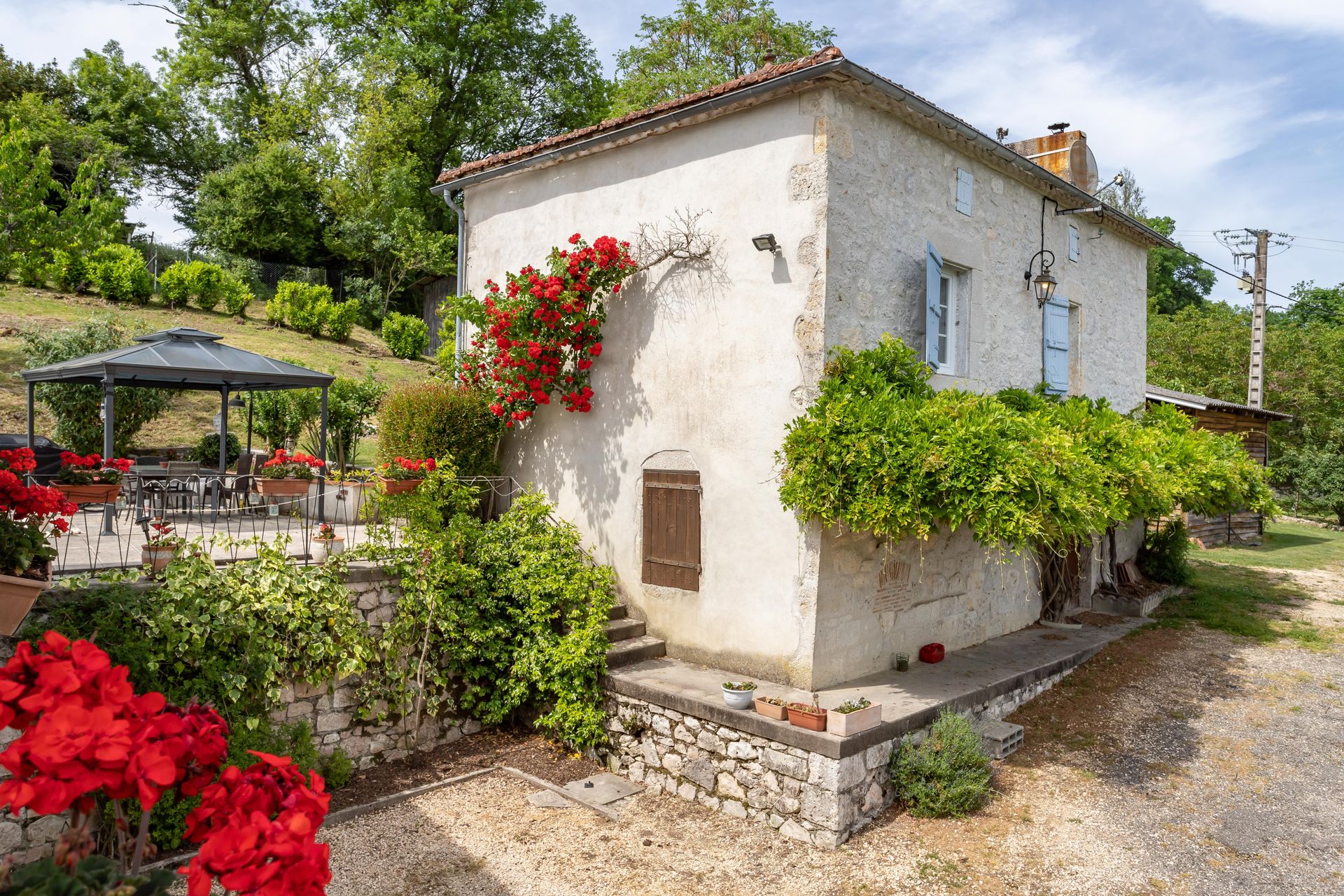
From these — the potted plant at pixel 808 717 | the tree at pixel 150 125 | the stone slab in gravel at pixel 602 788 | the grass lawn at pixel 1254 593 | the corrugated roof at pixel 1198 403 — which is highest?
the tree at pixel 150 125

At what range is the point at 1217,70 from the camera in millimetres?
11055

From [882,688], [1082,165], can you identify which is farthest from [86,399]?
[1082,165]

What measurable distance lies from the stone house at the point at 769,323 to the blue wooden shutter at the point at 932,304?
28 mm

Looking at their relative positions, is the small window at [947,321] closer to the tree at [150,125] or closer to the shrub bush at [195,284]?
the shrub bush at [195,284]

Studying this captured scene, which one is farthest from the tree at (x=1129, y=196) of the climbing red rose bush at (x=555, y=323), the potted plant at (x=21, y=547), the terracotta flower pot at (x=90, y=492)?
the potted plant at (x=21, y=547)

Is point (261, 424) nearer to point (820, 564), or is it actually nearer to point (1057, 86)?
point (820, 564)

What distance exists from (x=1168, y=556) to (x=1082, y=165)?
666cm

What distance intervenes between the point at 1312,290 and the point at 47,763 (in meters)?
56.2

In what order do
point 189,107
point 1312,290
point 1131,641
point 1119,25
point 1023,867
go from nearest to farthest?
point 1023,867
point 1119,25
point 1131,641
point 189,107
point 1312,290

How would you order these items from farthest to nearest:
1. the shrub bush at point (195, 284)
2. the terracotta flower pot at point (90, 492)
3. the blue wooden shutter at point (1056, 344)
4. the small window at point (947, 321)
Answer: the shrub bush at point (195, 284)
the blue wooden shutter at point (1056, 344)
the small window at point (947, 321)
the terracotta flower pot at point (90, 492)

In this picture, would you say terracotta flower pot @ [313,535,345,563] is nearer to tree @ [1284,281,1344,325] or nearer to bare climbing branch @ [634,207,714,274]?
bare climbing branch @ [634,207,714,274]

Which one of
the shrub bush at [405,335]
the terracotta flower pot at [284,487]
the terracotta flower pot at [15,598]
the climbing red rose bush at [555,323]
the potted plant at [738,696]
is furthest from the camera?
the shrub bush at [405,335]

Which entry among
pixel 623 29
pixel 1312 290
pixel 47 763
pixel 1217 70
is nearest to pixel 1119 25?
pixel 1217 70

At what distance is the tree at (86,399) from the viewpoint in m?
14.5
